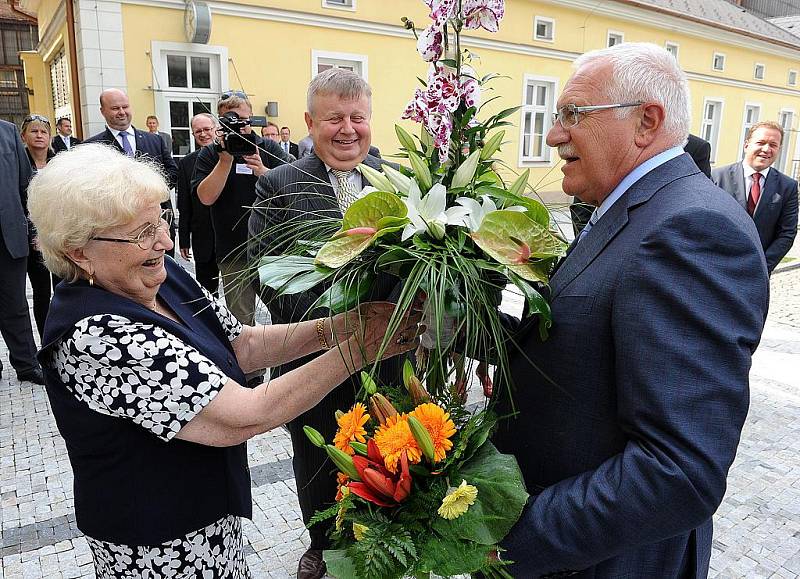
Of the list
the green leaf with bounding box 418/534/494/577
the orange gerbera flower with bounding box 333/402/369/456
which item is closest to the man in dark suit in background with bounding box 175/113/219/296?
the orange gerbera flower with bounding box 333/402/369/456

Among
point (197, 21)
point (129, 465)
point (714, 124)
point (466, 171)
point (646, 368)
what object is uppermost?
point (197, 21)

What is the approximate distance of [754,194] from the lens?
4.82m

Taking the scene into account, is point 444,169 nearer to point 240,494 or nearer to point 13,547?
point 240,494

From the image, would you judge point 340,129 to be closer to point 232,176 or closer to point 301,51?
point 232,176

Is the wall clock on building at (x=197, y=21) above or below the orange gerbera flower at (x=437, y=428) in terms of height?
above

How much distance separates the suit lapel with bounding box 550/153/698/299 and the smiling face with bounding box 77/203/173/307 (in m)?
0.94

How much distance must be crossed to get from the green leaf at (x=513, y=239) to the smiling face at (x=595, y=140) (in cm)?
22

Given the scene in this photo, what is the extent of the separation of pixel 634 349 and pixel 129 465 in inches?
45.0

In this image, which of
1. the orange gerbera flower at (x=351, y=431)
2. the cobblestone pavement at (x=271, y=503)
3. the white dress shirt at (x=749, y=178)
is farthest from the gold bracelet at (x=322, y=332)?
the white dress shirt at (x=749, y=178)

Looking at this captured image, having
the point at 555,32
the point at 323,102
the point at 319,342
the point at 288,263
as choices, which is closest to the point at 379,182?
the point at 288,263

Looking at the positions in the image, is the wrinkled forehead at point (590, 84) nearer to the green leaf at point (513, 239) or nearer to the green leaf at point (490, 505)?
the green leaf at point (513, 239)

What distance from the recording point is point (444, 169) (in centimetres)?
121

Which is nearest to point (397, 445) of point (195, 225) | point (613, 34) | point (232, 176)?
point (232, 176)

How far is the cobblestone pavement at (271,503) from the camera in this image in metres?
2.46
